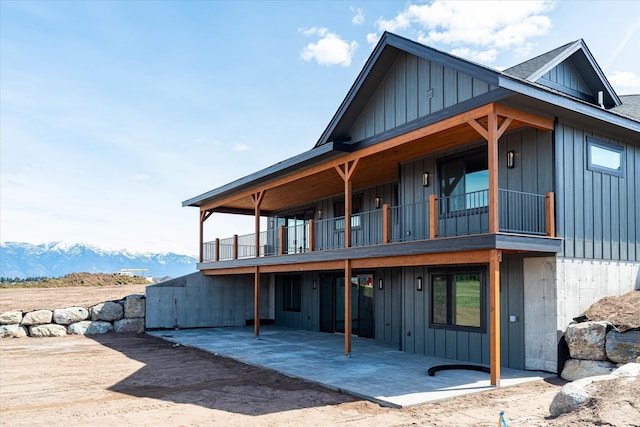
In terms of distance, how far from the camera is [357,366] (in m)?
10.8

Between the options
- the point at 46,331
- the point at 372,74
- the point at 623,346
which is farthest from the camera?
the point at 46,331

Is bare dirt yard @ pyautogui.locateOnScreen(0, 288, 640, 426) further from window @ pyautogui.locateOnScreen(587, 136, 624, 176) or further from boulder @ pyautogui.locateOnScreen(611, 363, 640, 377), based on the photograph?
window @ pyautogui.locateOnScreen(587, 136, 624, 176)

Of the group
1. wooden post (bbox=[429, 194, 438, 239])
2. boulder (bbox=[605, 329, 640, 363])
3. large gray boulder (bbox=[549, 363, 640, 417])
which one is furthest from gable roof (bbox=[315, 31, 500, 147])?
large gray boulder (bbox=[549, 363, 640, 417])

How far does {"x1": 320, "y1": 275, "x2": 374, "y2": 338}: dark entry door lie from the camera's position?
52.8 feet

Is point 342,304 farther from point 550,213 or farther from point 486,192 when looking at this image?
point 550,213

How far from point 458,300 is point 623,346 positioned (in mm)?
3568

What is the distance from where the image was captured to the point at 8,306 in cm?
1867

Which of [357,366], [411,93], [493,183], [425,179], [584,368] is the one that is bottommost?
[357,366]

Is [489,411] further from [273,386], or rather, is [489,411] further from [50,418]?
[50,418]

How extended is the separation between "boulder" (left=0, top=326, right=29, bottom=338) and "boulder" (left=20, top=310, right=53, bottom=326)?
0.22 meters

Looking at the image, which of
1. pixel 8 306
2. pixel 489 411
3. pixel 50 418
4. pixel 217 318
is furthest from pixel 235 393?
pixel 8 306

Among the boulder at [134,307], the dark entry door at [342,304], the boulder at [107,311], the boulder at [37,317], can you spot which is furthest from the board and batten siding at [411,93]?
the boulder at [37,317]

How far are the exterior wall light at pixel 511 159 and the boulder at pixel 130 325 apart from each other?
570 inches

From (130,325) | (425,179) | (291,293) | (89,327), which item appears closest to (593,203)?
(425,179)
